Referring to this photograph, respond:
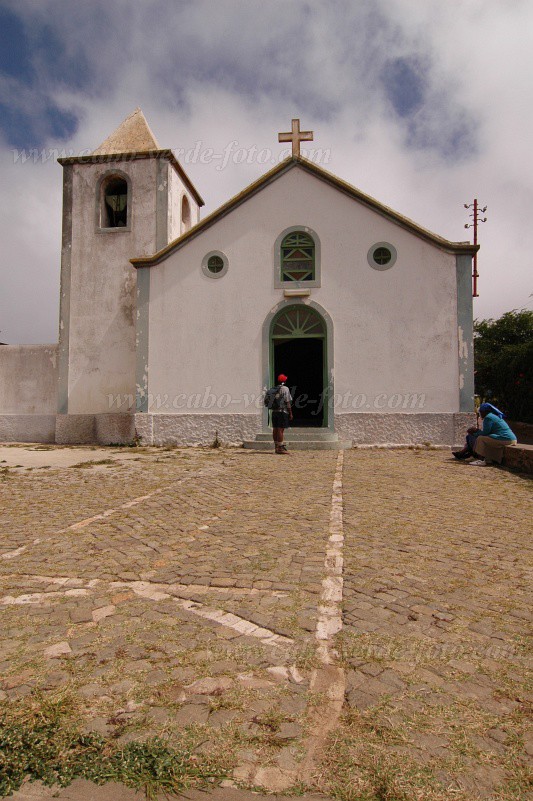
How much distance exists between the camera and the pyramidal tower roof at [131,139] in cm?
1573

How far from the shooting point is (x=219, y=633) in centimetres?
271

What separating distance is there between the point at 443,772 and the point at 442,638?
103 centimetres

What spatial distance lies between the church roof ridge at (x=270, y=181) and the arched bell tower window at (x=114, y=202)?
2.20 m

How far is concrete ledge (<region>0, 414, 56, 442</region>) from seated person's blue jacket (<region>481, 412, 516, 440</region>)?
1188 centimetres

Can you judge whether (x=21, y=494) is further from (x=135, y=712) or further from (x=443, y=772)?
(x=443, y=772)

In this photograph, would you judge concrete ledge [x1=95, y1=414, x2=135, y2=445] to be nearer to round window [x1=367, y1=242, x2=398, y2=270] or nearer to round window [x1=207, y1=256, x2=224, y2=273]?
round window [x1=207, y1=256, x2=224, y2=273]

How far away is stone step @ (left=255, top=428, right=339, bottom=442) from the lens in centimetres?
1291

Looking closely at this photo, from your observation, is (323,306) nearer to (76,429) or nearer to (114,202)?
(114,202)

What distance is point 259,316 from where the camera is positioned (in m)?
13.7

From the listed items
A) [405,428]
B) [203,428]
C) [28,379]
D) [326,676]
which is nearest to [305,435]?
[405,428]

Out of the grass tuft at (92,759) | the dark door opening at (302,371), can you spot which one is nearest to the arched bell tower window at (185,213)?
the dark door opening at (302,371)

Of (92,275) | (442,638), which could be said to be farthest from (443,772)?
(92,275)

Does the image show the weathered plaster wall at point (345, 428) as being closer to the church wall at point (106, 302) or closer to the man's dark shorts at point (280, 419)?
the man's dark shorts at point (280, 419)

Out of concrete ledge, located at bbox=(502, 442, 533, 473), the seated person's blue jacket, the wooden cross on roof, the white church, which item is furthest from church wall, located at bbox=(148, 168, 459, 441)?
concrete ledge, located at bbox=(502, 442, 533, 473)
